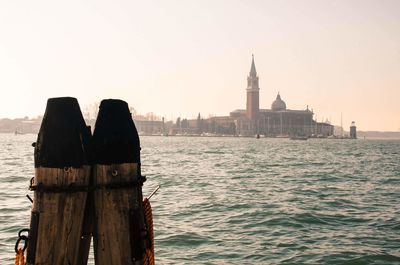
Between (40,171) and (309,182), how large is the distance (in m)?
21.7

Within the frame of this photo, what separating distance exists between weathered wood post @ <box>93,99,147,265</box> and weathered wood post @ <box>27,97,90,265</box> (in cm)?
13

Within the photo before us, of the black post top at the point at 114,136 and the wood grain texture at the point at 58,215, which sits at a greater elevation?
the black post top at the point at 114,136

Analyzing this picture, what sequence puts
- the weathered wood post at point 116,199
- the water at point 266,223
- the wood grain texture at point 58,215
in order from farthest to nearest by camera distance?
the water at point 266,223
the weathered wood post at point 116,199
the wood grain texture at point 58,215

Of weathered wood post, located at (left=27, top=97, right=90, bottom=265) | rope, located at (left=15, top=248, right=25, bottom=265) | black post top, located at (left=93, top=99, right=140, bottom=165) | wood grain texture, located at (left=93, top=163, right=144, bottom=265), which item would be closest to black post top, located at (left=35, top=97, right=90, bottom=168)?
weathered wood post, located at (left=27, top=97, right=90, bottom=265)

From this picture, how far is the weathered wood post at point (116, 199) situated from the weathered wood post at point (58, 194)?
13 cm

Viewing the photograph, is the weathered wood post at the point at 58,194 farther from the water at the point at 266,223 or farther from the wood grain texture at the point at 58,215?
the water at the point at 266,223

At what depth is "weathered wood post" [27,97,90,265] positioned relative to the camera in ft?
10.4

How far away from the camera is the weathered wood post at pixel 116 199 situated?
3305 mm

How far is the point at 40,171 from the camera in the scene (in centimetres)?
320

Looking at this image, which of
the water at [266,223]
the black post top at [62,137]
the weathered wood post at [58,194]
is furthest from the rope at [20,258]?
the water at [266,223]

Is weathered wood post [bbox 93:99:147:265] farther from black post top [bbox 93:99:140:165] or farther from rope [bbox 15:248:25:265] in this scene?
rope [bbox 15:248:25:265]

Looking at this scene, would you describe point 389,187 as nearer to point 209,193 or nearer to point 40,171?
point 209,193

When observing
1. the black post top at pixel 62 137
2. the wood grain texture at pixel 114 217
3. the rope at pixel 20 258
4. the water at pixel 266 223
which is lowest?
the water at pixel 266 223

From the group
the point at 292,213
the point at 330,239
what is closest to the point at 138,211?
the point at 330,239
